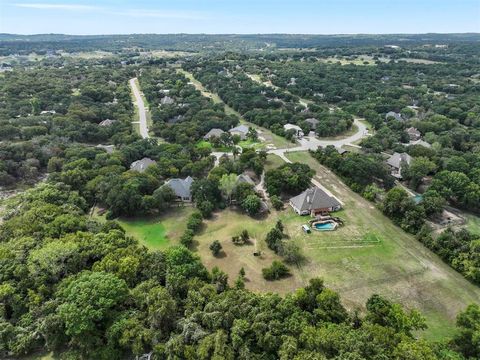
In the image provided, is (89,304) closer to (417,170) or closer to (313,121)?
(417,170)

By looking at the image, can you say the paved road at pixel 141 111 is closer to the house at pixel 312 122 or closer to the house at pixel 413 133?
the house at pixel 312 122

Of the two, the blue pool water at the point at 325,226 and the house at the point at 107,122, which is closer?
Answer: the blue pool water at the point at 325,226

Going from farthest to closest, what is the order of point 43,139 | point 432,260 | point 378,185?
point 43,139 → point 378,185 → point 432,260

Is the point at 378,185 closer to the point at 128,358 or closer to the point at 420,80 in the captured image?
the point at 128,358

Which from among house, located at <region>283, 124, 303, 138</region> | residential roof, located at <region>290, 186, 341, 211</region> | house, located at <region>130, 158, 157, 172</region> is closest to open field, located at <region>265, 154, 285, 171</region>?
house, located at <region>283, 124, 303, 138</region>

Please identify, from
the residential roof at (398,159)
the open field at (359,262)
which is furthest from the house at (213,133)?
the residential roof at (398,159)

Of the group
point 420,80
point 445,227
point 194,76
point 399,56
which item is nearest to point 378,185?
point 445,227

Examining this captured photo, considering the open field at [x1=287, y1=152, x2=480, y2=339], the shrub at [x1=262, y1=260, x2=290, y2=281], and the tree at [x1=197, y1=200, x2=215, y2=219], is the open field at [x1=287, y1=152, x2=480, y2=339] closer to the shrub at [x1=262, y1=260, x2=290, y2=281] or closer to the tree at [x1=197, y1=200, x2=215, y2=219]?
the shrub at [x1=262, y1=260, x2=290, y2=281]

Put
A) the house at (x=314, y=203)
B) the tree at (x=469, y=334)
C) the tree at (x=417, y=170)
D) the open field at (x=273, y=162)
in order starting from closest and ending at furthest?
the tree at (x=469, y=334) → the house at (x=314, y=203) → the tree at (x=417, y=170) → the open field at (x=273, y=162)
